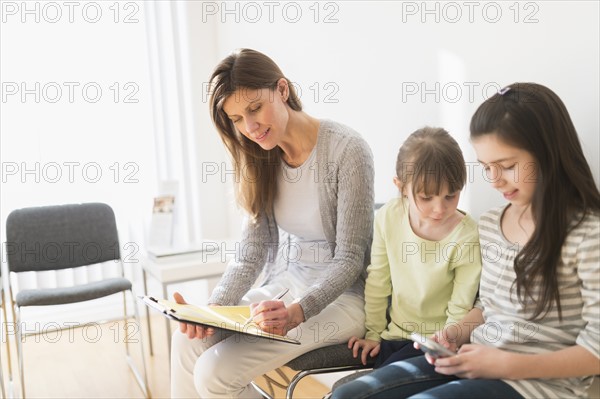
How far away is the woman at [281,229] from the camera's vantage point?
61.4 inches

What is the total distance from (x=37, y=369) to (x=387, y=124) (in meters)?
2.02

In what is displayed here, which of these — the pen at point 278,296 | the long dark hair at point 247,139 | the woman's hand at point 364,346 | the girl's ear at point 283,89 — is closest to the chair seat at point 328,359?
the woman's hand at point 364,346

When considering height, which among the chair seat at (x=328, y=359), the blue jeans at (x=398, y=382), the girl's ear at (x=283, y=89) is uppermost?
the girl's ear at (x=283, y=89)

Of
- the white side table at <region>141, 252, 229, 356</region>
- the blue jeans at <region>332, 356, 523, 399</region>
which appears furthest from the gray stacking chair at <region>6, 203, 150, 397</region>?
the blue jeans at <region>332, 356, 523, 399</region>

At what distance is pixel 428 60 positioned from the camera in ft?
5.89

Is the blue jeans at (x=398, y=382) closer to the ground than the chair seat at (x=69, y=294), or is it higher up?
higher up

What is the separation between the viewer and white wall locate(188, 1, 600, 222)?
1382mm

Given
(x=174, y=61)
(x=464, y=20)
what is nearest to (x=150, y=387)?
(x=174, y=61)

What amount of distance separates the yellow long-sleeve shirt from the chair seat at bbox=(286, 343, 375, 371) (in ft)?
0.25

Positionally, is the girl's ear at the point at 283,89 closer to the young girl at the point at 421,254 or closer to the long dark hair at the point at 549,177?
the young girl at the point at 421,254

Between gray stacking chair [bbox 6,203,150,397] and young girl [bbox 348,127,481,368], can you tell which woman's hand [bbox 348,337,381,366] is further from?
gray stacking chair [bbox 6,203,150,397]

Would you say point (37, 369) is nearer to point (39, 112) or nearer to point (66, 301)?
point (66, 301)

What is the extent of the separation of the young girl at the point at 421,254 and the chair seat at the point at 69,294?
1.37m

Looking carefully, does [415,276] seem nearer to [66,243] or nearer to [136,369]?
[136,369]
